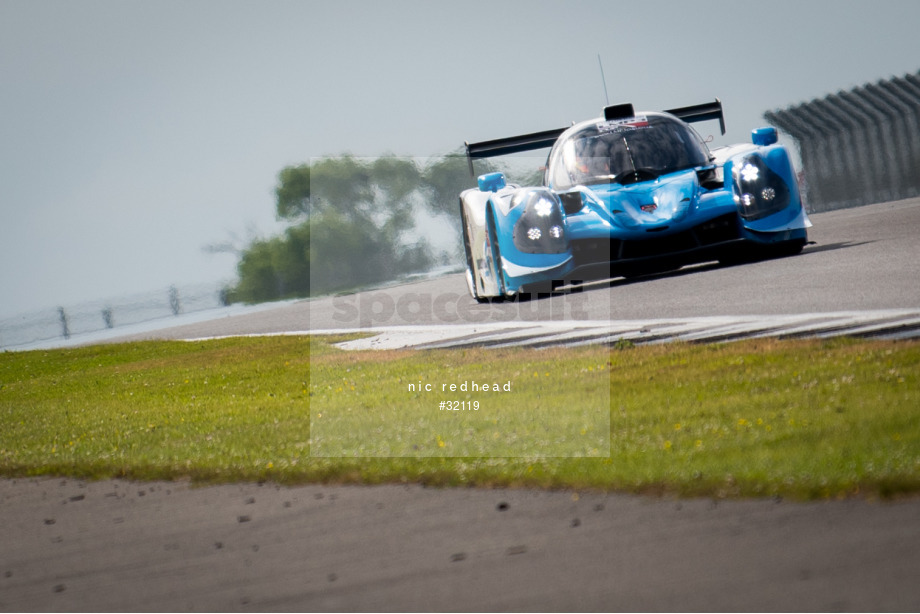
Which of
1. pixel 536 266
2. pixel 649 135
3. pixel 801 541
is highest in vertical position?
pixel 649 135

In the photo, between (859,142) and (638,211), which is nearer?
(638,211)

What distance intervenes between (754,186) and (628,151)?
117 cm

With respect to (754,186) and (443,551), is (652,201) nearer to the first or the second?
(754,186)

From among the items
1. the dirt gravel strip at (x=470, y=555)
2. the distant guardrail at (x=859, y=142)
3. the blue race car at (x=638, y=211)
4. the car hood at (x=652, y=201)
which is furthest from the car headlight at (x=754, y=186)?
the distant guardrail at (x=859, y=142)

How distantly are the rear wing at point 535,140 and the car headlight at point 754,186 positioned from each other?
6.53 ft

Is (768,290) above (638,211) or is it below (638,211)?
below

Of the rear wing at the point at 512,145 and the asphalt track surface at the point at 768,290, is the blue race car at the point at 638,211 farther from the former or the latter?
the rear wing at the point at 512,145

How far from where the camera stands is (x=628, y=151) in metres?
8.98

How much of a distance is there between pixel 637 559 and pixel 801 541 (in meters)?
0.46

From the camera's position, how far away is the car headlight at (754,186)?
327 inches

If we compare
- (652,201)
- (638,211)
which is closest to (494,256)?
(638,211)

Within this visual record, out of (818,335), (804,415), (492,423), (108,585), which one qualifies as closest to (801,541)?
(804,415)

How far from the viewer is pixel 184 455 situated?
19.5ft

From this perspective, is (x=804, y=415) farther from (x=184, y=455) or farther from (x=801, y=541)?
(x=184, y=455)
